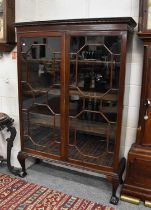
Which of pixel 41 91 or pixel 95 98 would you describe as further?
pixel 41 91

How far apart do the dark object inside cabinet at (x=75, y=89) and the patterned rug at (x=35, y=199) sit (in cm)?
32

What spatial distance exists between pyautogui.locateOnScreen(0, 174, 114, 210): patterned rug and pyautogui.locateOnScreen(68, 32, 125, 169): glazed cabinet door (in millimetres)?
360

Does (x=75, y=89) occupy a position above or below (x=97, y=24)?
below

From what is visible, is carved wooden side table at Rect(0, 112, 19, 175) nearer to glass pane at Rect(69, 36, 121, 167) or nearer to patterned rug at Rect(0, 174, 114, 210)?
patterned rug at Rect(0, 174, 114, 210)

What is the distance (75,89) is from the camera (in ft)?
6.93

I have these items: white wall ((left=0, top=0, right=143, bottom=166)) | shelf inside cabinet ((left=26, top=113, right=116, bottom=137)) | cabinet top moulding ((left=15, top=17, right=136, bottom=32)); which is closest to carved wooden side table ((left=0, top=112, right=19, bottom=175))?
white wall ((left=0, top=0, right=143, bottom=166))

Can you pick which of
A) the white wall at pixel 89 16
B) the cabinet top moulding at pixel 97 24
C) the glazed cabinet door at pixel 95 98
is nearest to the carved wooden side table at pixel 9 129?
the white wall at pixel 89 16

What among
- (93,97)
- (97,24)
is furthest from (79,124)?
(97,24)

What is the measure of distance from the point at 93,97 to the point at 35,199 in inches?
43.5

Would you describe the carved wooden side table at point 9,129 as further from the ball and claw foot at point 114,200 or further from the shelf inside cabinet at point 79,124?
the ball and claw foot at point 114,200

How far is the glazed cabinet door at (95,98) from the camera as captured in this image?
193cm

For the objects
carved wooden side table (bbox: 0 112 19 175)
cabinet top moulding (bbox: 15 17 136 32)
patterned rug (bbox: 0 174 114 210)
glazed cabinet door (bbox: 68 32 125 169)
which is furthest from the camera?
carved wooden side table (bbox: 0 112 19 175)

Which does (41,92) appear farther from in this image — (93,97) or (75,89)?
(93,97)

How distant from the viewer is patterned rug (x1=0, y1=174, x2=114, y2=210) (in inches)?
82.7
